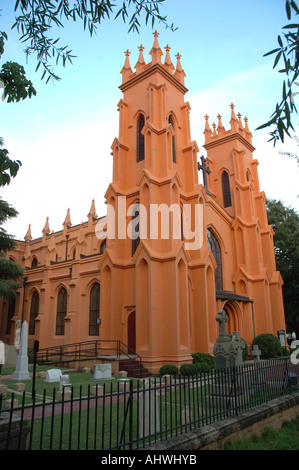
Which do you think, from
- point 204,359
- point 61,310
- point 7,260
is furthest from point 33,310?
point 204,359

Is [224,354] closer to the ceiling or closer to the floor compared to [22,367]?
closer to the ceiling

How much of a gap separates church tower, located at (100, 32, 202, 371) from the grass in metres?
9.12

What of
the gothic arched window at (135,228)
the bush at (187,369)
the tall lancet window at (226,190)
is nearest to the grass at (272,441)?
the bush at (187,369)

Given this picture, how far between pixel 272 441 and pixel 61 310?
2028 cm

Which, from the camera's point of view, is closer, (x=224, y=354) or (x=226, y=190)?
(x=224, y=354)

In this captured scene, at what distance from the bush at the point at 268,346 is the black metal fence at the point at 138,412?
1434 cm

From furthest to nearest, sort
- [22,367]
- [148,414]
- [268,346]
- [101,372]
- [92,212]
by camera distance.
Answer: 1. [92,212]
2. [268,346]
3. [22,367]
4. [101,372]
5. [148,414]

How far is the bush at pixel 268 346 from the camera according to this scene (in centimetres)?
2325

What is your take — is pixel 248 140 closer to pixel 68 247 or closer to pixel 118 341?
pixel 68 247

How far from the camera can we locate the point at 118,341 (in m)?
18.0

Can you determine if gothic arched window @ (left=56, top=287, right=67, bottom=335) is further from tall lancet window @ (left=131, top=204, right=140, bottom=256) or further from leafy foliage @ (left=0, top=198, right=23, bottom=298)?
tall lancet window @ (left=131, top=204, right=140, bottom=256)

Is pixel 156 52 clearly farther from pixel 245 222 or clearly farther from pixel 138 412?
pixel 138 412

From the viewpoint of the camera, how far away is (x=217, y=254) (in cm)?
2562

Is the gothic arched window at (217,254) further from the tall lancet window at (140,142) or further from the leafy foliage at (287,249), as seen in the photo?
the leafy foliage at (287,249)
